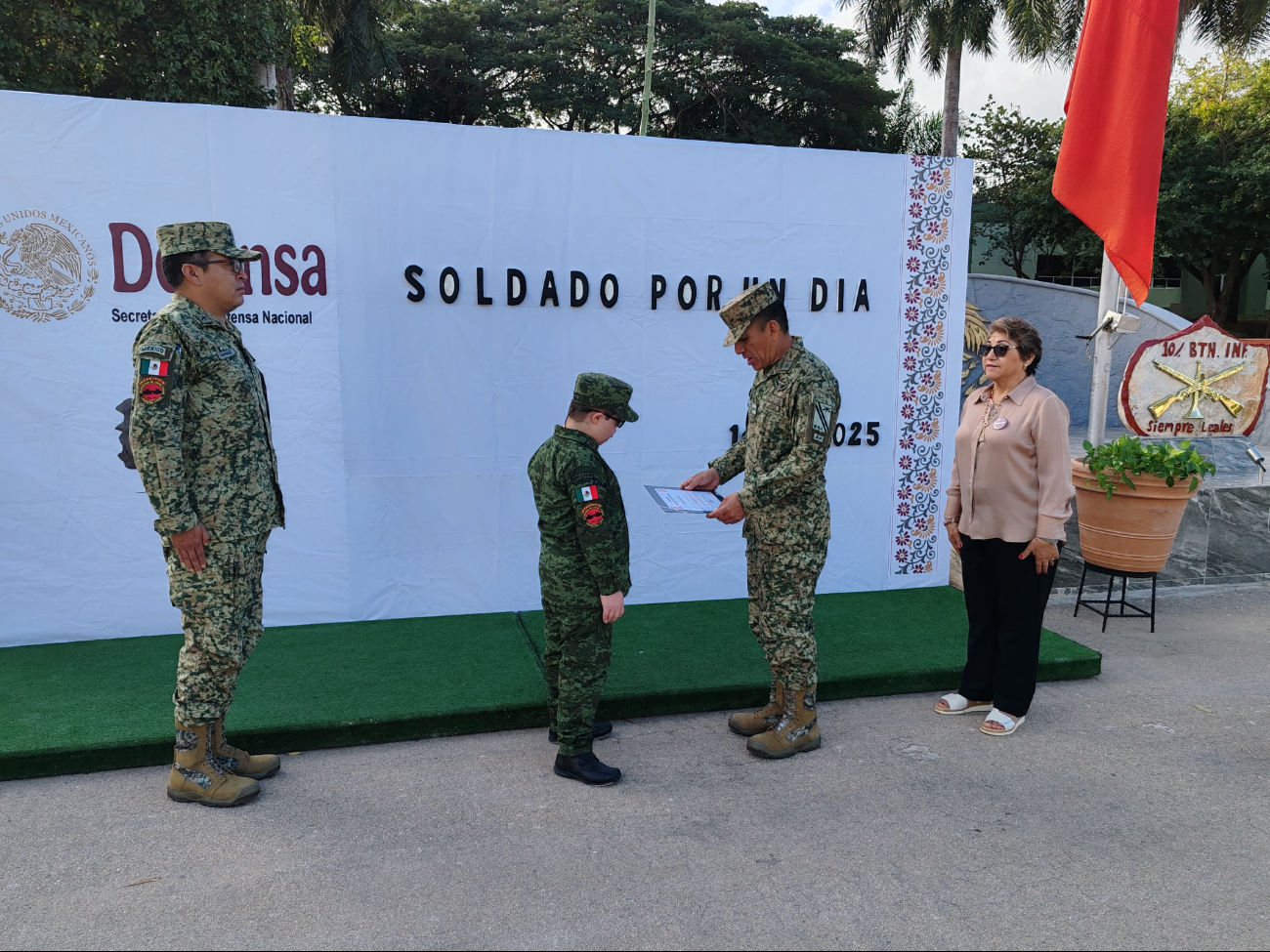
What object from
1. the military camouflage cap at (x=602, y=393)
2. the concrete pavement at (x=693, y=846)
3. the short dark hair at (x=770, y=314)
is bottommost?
the concrete pavement at (x=693, y=846)

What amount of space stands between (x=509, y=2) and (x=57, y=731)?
23.9 metres

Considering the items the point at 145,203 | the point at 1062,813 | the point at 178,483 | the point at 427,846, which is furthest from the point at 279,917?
the point at 145,203

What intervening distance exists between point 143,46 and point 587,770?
1335cm

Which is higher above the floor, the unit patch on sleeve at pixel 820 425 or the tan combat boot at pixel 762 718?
the unit patch on sleeve at pixel 820 425

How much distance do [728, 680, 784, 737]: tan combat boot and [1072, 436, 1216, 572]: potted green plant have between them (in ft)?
7.54

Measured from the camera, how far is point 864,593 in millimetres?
5020

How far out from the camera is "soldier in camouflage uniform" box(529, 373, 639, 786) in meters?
2.79

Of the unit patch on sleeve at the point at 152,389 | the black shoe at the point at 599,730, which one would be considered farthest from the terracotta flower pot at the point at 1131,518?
the unit patch on sleeve at the point at 152,389

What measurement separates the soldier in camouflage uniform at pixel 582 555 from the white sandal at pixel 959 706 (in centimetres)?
147

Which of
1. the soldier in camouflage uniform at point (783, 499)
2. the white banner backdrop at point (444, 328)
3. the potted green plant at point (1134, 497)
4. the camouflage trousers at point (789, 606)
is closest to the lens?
the soldier in camouflage uniform at point (783, 499)

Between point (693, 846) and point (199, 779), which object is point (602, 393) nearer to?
point (693, 846)

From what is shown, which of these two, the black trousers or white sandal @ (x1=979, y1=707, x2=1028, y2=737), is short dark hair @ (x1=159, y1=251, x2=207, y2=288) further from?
white sandal @ (x1=979, y1=707, x2=1028, y2=737)

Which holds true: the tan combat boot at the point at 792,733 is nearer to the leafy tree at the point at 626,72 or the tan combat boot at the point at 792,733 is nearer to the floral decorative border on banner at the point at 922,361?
the floral decorative border on banner at the point at 922,361

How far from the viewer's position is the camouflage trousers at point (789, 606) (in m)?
3.15
